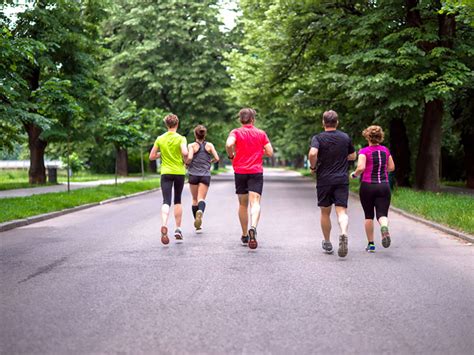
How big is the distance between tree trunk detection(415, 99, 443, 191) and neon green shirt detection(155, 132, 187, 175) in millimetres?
13179

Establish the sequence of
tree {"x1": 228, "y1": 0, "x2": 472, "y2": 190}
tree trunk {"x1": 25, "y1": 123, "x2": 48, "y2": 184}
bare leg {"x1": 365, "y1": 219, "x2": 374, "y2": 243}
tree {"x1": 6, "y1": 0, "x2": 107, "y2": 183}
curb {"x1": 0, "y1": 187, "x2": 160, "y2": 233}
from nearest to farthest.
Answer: bare leg {"x1": 365, "y1": 219, "x2": 374, "y2": 243}
curb {"x1": 0, "y1": 187, "x2": 160, "y2": 233}
tree {"x1": 228, "y1": 0, "x2": 472, "y2": 190}
tree {"x1": 6, "y1": 0, "x2": 107, "y2": 183}
tree trunk {"x1": 25, "y1": 123, "x2": 48, "y2": 184}

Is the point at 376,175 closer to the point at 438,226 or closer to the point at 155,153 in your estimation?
the point at 155,153

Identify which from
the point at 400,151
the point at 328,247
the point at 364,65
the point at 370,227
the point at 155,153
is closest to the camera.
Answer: the point at 328,247

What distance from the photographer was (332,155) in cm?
798

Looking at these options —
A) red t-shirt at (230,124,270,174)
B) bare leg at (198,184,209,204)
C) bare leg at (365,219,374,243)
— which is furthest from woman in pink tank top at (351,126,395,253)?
bare leg at (198,184,209,204)

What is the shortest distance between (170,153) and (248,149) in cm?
131

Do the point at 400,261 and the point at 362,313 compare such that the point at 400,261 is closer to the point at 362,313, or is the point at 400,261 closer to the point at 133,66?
the point at 362,313

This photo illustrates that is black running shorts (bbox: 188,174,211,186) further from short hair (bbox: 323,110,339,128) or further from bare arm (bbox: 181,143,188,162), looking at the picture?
short hair (bbox: 323,110,339,128)

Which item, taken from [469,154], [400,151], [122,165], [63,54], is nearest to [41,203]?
[63,54]

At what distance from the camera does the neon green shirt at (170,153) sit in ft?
30.1

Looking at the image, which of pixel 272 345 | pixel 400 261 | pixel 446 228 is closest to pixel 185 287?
pixel 272 345

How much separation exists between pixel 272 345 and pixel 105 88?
2484 centimetres

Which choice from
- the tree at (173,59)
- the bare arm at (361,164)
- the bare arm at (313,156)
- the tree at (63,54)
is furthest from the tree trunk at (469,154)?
the bare arm at (313,156)

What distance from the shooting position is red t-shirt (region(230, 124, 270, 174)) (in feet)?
28.1
